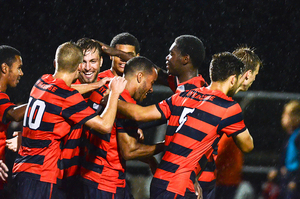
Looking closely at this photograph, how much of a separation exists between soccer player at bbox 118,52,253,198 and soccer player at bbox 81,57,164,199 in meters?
0.19

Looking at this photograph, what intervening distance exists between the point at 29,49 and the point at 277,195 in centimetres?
423

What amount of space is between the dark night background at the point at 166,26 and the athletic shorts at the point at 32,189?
137 inches

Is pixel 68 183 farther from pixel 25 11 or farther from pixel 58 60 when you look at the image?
pixel 25 11

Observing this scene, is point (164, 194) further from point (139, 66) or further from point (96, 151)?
point (139, 66)

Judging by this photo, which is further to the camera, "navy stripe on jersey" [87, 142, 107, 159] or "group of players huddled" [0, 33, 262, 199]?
"navy stripe on jersey" [87, 142, 107, 159]

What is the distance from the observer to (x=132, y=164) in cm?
476

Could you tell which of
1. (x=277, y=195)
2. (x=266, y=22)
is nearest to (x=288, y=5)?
(x=266, y=22)

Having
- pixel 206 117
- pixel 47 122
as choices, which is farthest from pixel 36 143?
pixel 206 117

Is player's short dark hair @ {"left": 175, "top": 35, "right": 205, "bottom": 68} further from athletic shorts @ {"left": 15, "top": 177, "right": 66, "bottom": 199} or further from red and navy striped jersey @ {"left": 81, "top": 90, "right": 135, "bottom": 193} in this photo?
athletic shorts @ {"left": 15, "top": 177, "right": 66, "bottom": 199}

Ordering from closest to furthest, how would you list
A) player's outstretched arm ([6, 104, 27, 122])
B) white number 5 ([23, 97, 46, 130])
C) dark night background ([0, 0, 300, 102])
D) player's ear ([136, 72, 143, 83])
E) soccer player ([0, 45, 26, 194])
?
white number 5 ([23, 97, 46, 130]), player's ear ([136, 72, 143, 83]), player's outstretched arm ([6, 104, 27, 122]), soccer player ([0, 45, 26, 194]), dark night background ([0, 0, 300, 102])

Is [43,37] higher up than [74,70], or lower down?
lower down

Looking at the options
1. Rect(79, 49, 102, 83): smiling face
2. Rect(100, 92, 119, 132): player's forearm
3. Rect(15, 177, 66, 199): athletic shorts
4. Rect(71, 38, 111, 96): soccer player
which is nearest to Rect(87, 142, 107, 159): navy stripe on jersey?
Rect(100, 92, 119, 132): player's forearm

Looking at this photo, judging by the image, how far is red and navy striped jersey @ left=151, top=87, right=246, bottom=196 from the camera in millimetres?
2496

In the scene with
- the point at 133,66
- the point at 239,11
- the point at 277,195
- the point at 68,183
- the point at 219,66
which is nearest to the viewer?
the point at 219,66
